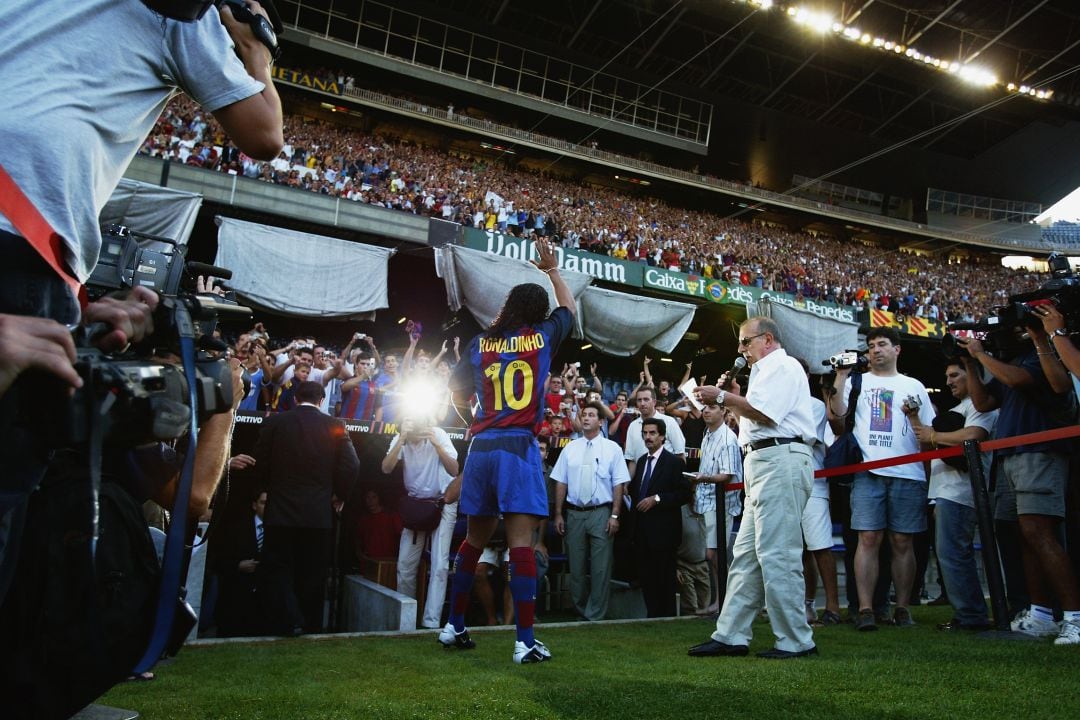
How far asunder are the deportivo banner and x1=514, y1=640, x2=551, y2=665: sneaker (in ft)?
41.7

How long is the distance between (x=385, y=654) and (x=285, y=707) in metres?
1.32

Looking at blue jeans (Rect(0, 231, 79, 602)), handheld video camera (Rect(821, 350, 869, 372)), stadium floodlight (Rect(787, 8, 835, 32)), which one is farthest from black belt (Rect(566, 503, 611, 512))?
stadium floodlight (Rect(787, 8, 835, 32))

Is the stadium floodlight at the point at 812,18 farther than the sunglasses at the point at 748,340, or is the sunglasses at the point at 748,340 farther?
the stadium floodlight at the point at 812,18

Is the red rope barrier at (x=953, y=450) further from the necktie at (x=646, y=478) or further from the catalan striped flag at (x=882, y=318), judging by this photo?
the catalan striped flag at (x=882, y=318)

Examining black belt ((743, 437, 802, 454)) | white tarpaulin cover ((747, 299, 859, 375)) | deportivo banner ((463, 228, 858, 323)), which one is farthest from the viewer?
white tarpaulin cover ((747, 299, 859, 375))

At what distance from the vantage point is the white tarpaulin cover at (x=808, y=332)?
17.2m

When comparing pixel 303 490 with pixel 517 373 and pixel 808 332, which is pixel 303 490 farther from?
pixel 808 332

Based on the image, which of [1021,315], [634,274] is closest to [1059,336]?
[1021,315]

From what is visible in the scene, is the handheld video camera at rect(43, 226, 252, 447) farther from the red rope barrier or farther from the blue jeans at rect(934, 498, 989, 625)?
the blue jeans at rect(934, 498, 989, 625)

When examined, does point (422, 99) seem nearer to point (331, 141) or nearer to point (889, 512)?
point (331, 141)

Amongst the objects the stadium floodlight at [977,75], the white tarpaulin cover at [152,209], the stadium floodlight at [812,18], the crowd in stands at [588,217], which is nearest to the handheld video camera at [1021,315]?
the white tarpaulin cover at [152,209]

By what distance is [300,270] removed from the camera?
1282cm

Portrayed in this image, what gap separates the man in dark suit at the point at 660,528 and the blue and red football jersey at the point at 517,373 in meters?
3.02

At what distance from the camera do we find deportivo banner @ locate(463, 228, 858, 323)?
1680cm
